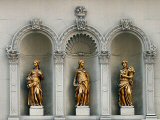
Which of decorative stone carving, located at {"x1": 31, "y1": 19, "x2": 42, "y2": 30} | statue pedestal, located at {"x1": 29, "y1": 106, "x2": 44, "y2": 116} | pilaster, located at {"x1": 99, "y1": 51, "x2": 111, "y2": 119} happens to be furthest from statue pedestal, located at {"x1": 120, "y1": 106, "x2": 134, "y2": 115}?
decorative stone carving, located at {"x1": 31, "y1": 19, "x2": 42, "y2": 30}

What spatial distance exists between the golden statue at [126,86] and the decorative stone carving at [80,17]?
Result: 7.21ft

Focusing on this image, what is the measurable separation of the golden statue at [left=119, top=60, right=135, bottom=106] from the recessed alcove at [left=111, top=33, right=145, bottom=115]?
11.9 inches

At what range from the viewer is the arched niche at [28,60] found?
31.2 metres

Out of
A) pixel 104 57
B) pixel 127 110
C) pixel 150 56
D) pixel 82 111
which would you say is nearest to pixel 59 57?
pixel 104 57

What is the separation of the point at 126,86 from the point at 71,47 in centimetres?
247

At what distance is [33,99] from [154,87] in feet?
14.3

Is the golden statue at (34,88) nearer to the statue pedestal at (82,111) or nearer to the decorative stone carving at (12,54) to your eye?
the decorative stone carving at (12,54)

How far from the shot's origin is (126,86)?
31.6m

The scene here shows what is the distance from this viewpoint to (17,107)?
31.2m

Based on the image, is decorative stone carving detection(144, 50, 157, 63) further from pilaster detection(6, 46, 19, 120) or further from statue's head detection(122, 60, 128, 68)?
pilaster detection(6, 46, 19, 120)

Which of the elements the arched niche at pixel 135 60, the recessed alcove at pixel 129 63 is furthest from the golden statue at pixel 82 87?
the recessed alcove at pixel 129 63

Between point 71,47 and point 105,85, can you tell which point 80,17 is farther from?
point 105,85

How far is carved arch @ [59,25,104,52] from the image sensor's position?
31438 millimetres

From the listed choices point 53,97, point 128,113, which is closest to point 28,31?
point 53,97
